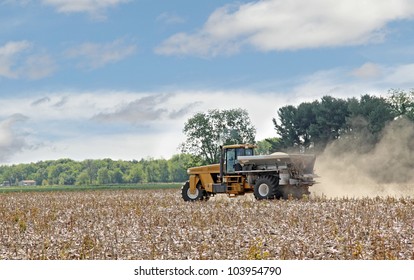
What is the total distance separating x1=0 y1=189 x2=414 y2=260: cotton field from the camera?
12406 mm

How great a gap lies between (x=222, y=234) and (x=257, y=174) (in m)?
11.6

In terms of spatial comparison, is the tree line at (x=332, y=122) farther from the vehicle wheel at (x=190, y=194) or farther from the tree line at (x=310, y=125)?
the vehicle wheel at (x=190, y=194)

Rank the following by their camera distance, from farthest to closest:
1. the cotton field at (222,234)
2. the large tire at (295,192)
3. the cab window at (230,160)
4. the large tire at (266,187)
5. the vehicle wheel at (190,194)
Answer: the vehicle wheel at (190,194) → the cab window at (230,160) → the large tire at (295,192) → the large tire at (266,187) → the cotton field at (222,234)

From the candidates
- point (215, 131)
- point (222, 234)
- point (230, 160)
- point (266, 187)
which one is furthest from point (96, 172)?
point (222, 234)

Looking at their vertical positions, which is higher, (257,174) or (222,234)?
(257,174)

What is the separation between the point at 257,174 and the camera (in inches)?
1040

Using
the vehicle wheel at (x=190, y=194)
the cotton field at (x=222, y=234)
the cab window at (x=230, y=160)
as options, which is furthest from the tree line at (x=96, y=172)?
the cotton field at (x=222, y=234)

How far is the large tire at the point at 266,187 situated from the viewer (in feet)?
83.6

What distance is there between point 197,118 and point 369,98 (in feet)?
75.6

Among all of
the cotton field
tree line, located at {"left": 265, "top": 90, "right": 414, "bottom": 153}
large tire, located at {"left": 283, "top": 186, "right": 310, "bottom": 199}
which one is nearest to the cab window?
large tire, located at {"left": 283, "top": 186, "right": 310, "bottom": 199}

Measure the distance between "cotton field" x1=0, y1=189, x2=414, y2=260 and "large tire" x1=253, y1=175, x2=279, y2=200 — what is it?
3.46 metres

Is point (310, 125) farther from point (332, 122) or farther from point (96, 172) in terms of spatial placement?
point (96, 172)

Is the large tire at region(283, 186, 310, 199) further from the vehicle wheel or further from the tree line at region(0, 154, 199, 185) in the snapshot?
the tree line at region(0, 154, 199, 185)
